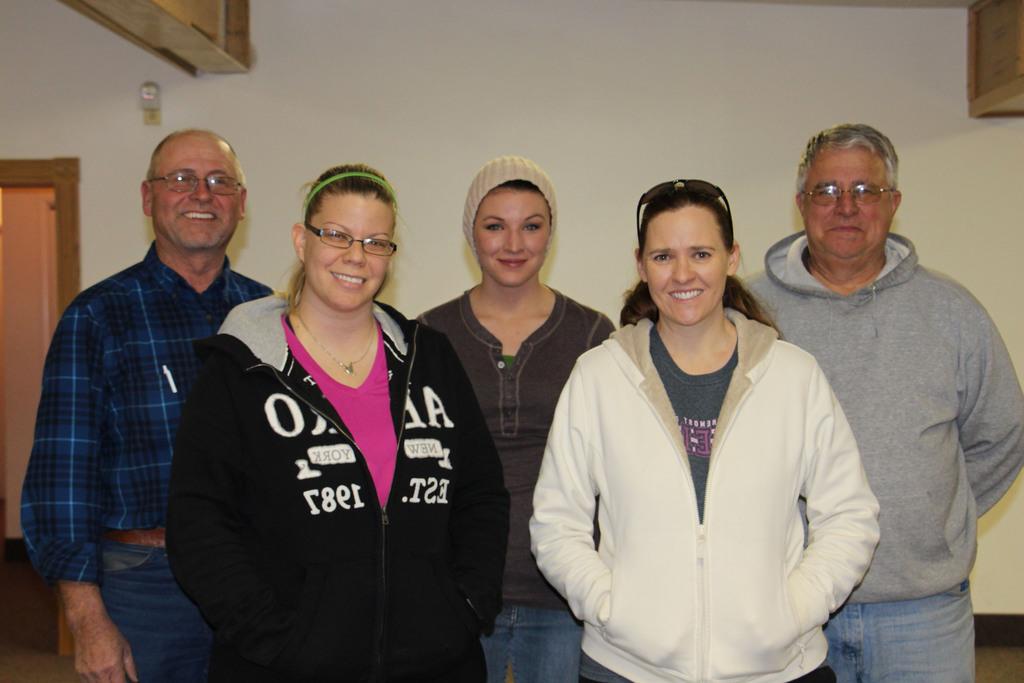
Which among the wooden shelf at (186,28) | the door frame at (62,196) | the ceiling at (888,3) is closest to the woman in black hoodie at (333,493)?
the wooden shelf at (186,28)

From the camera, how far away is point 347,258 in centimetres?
185

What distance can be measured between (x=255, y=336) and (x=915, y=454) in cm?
157

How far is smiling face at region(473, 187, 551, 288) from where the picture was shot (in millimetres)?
2387

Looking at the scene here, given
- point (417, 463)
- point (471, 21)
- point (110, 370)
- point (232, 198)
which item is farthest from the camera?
point (471, 21)

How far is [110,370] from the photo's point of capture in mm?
2127

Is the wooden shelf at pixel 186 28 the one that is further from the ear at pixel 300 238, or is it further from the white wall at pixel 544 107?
the ear at pixel 300 238

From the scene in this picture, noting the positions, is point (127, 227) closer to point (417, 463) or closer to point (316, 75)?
point (316, 75)

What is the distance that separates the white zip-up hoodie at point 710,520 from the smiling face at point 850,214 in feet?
1.49

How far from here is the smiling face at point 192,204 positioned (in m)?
2.28

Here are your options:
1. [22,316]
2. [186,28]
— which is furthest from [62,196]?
[22,316]

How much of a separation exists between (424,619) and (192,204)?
1252mm

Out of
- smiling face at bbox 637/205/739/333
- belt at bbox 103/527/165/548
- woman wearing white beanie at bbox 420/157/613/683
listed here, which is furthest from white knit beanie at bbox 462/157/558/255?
belt at bbox 103/527/165/548

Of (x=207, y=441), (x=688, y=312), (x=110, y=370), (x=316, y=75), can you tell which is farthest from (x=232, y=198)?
(x=316, y=75)

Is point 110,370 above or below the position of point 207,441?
above
